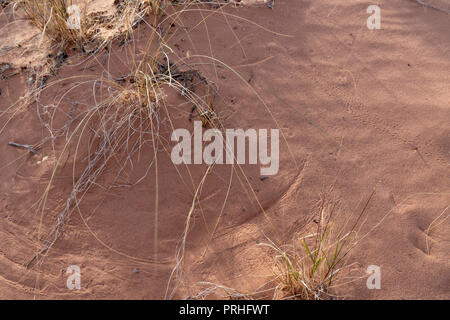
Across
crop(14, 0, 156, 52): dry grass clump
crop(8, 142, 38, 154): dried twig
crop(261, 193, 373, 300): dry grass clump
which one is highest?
crop(14, 0, 156, 52): dry grass clump

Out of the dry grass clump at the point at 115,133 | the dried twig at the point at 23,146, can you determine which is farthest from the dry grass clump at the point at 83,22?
the dried twig at the point at 23,146

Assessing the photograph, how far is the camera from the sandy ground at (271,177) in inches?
70.4

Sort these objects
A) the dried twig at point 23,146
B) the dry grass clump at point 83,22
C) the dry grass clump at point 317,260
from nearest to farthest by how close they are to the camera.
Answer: the dry grass clump at point 317,260 → the dried twig at point 23,146 → the dry grass clump at point 83,22

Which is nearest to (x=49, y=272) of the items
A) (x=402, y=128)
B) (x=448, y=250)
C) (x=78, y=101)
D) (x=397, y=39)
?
(x=78, y=101)

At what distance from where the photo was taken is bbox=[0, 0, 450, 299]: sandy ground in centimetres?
179

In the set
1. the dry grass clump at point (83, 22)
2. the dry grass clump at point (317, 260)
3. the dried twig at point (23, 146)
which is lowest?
the dry grass clump at point (317, 260)

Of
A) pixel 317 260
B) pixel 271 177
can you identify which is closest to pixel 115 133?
pixel 271 177

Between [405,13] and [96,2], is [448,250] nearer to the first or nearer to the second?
[405,13]

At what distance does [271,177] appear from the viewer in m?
2.06

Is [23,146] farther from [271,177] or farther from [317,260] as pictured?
[317,260]

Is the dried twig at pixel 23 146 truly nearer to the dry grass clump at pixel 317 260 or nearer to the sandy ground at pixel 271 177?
the sandy ground at pixel 271 177

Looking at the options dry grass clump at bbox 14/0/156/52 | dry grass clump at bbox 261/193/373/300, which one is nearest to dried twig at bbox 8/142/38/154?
dry grass clump at bbox 14/0/156/52

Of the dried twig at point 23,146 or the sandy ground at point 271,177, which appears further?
the dried twig at point 23,146

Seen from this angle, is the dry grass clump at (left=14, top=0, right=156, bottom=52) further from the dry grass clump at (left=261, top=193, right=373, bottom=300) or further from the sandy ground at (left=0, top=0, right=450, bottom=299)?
the dry grass clump at (left=261, top=193, right=373, bottom=300)
